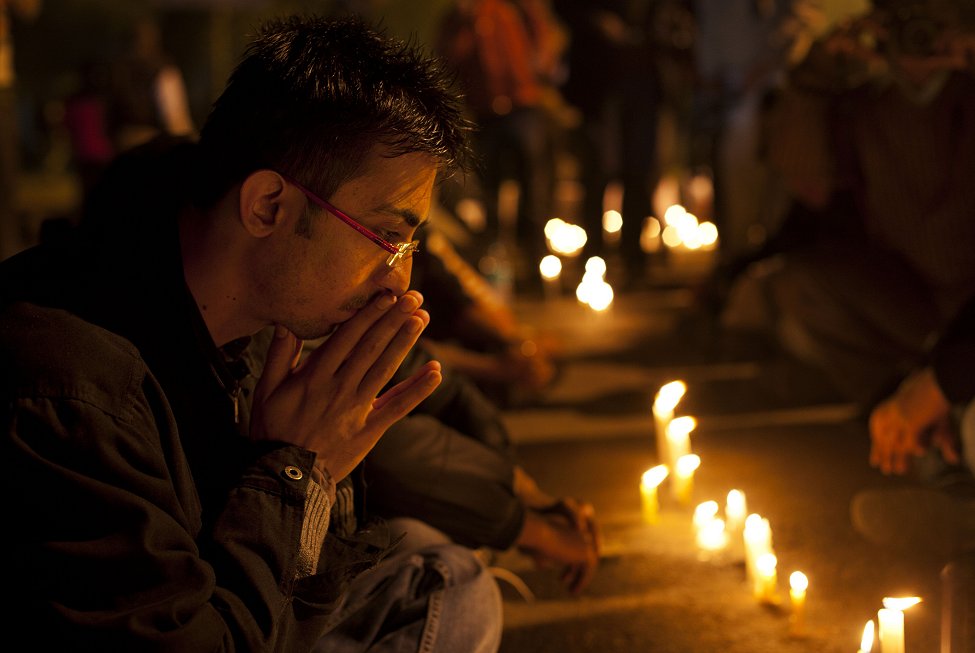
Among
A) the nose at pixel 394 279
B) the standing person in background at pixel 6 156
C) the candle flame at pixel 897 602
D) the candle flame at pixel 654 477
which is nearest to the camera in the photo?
the nose at pixel 394 279

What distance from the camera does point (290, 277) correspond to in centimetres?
175

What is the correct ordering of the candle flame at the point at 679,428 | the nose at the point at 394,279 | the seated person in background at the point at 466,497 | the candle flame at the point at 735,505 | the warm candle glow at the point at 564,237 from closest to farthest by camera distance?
the nose at the point at 394,279
the seated person in background at the point at 466,497
the candle flame at the point at 735,505
the candle flame at the point at 679,428
the warm candle glow at the point at 564,237

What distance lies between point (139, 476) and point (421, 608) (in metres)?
0.84

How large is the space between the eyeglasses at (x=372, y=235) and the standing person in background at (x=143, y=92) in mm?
5932

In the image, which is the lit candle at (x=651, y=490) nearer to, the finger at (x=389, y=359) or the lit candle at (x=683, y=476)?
the lit candle at (x=683, y=476)

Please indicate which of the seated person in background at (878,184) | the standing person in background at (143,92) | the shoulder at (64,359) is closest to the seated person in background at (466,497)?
the shoulder at (64,359)

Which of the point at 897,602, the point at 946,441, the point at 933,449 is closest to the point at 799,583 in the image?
the point at 897,602

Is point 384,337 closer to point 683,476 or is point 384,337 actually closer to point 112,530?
point 112,530

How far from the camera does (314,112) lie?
5.60ft

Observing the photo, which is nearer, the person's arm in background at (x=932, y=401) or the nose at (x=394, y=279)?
the nose at (x=394, y=279)

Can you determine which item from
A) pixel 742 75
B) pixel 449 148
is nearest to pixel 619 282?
pixel 742 75

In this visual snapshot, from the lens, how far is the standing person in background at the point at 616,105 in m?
6.72

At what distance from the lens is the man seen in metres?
1.33

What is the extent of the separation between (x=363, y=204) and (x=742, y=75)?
18.5 ft
